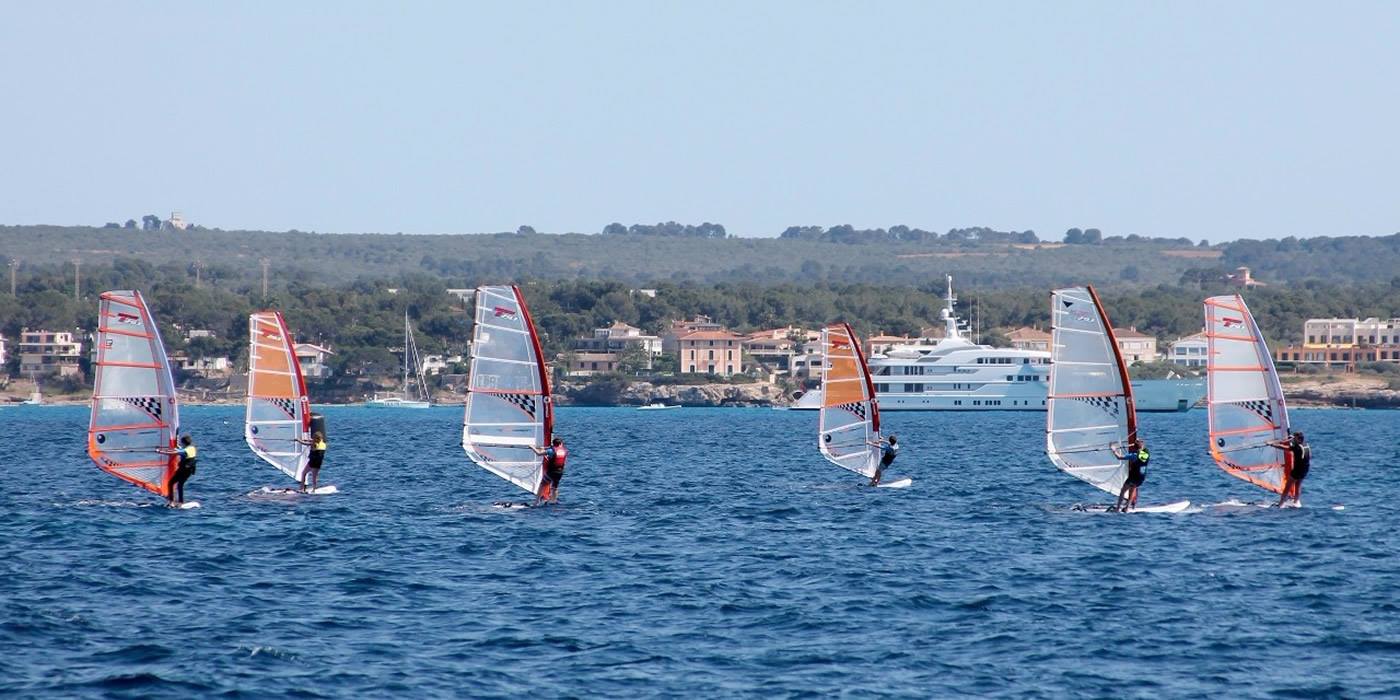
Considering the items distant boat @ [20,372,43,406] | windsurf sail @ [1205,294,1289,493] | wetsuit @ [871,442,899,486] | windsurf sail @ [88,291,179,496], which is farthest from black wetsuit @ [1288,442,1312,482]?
distant boat @ [20,372,43,406]

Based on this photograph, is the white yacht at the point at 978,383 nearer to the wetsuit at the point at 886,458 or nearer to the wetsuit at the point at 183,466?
the wetsuit at the point at 886,458

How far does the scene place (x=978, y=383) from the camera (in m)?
138

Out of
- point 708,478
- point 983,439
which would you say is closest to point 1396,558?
point 708,478

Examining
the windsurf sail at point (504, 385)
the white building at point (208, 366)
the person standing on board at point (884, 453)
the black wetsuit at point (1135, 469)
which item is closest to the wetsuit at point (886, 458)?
the person standing on board at point (884, 453)

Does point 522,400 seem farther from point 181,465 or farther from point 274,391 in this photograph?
point 181,465

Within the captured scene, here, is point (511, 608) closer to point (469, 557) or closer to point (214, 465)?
point (469, 557)

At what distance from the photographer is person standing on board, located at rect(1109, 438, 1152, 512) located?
3353cm

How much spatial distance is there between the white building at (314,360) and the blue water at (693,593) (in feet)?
403

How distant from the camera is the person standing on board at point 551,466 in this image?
34125mm

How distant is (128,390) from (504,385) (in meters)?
7.09

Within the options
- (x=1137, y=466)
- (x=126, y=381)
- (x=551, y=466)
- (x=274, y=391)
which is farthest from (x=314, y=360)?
(x=1137, y=466)

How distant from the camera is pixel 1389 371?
168375 millimetres

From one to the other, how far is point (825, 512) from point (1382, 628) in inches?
627

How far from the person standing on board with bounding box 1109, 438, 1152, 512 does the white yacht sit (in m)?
101
